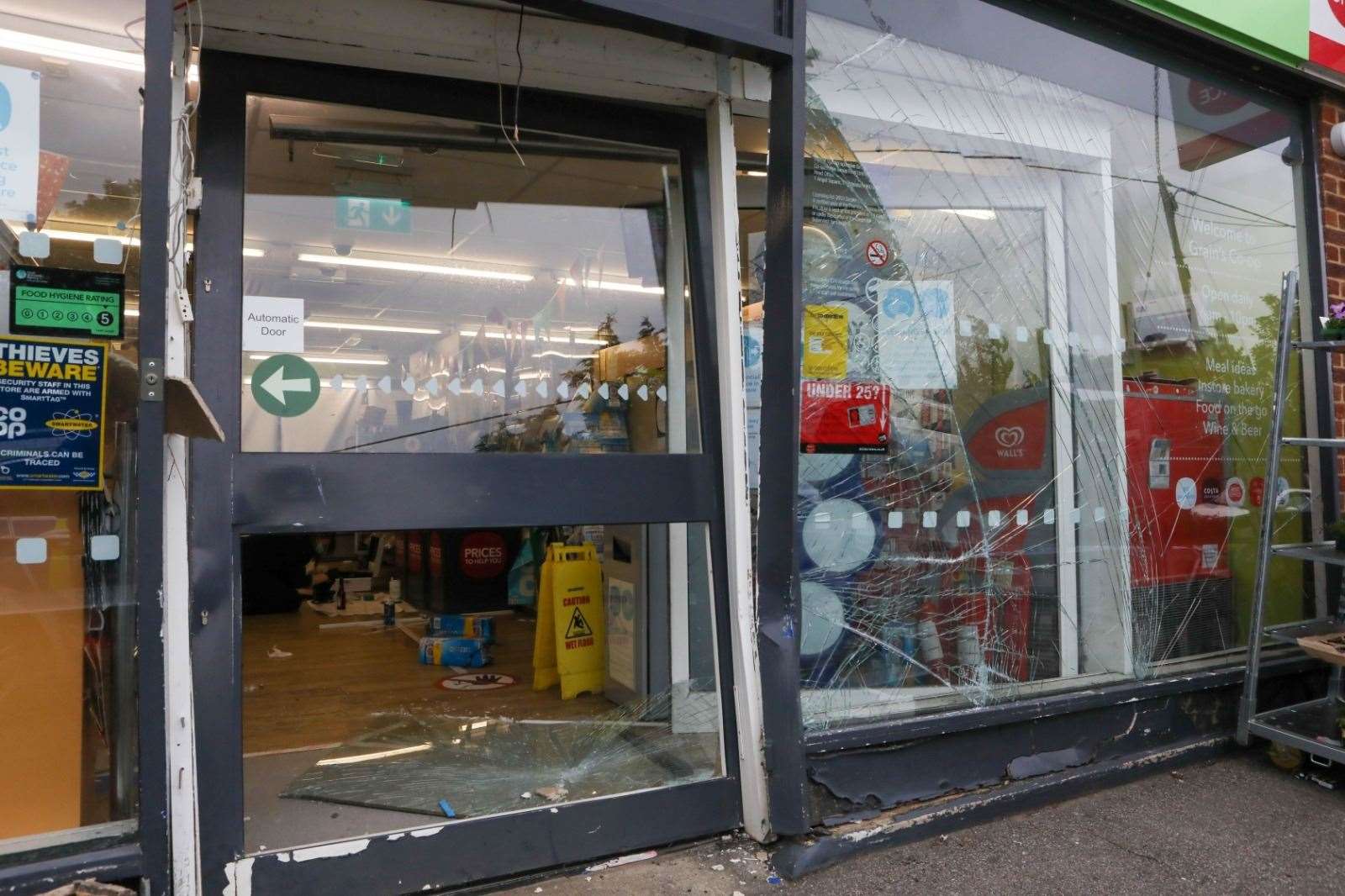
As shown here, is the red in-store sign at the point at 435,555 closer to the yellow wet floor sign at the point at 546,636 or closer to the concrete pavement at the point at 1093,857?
the yellow wet floor sign at the point at 546,636

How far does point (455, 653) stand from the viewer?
5.98 meters

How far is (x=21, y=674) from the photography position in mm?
2393

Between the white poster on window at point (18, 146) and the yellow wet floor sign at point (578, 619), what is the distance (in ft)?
10.9

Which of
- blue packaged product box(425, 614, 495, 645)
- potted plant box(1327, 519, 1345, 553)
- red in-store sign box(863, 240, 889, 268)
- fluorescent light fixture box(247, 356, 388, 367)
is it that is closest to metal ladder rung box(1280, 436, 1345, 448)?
potted plant box(1327, 519, 1345, 553)

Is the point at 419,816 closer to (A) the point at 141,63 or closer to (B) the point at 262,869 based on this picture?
(B) the point at 262,869

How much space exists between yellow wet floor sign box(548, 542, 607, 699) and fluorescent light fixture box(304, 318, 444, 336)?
231 cm

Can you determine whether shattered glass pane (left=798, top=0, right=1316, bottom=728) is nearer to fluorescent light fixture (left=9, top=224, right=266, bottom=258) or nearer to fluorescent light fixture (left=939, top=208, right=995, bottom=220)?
fluorescent light fixture (left=939, top=208, right=995, bottom=220)

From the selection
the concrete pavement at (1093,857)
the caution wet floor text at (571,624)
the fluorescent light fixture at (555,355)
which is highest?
the fluorescent light fixture at (555,355)

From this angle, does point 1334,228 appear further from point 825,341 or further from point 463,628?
point 463,628

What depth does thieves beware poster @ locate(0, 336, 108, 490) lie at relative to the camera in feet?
7.52

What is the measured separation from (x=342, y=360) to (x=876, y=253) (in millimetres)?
2192

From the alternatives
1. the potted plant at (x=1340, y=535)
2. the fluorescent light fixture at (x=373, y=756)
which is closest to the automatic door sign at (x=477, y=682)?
the fluorescent light fixture at (x=373, y=756)

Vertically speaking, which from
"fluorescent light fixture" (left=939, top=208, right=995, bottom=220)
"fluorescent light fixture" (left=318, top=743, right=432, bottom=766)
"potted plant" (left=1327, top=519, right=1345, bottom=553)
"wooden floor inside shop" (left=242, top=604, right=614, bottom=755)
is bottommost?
"wooden floor inside shop" (left=242, top=604, right=614, bottom=755)

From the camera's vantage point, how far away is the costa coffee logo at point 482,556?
821cm
